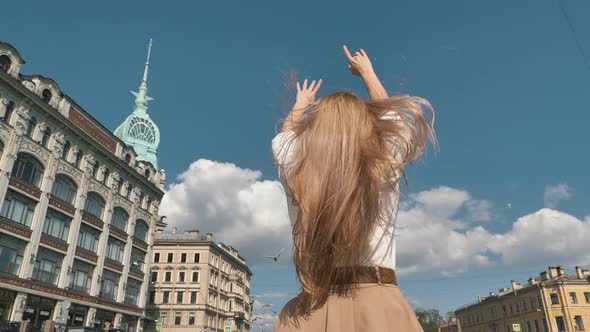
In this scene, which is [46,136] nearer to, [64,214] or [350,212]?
[64,214]

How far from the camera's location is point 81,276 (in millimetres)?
33531

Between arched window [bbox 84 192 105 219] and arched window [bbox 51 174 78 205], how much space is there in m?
1.71

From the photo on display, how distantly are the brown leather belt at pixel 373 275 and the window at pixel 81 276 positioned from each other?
36.4 metres

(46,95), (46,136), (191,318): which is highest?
(46,95)

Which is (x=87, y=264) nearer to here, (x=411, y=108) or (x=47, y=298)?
(x=47, y=298)

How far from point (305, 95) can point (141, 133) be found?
2246 inches

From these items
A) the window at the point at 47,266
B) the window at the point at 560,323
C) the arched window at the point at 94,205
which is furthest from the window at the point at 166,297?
the window at the point at 560,323

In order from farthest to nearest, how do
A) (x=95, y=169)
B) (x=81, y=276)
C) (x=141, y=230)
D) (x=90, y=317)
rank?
(x=141, y=230) → (x=95, y=169) → (x=90, y=317) → (x=81, y=276)

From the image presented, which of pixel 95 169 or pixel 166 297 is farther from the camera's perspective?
pixel 166 297

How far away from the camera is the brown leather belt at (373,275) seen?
148 cm

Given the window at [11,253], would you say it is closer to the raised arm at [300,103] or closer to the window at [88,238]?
the window at [88,238]

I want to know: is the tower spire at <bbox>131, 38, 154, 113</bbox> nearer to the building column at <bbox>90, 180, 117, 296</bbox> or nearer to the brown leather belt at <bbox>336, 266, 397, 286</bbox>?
the building column at <bbox>90, 180, 117, 296</bbox>

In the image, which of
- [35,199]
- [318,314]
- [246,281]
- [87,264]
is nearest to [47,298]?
[87,264]

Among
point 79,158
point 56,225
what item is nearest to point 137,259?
point 56,225
